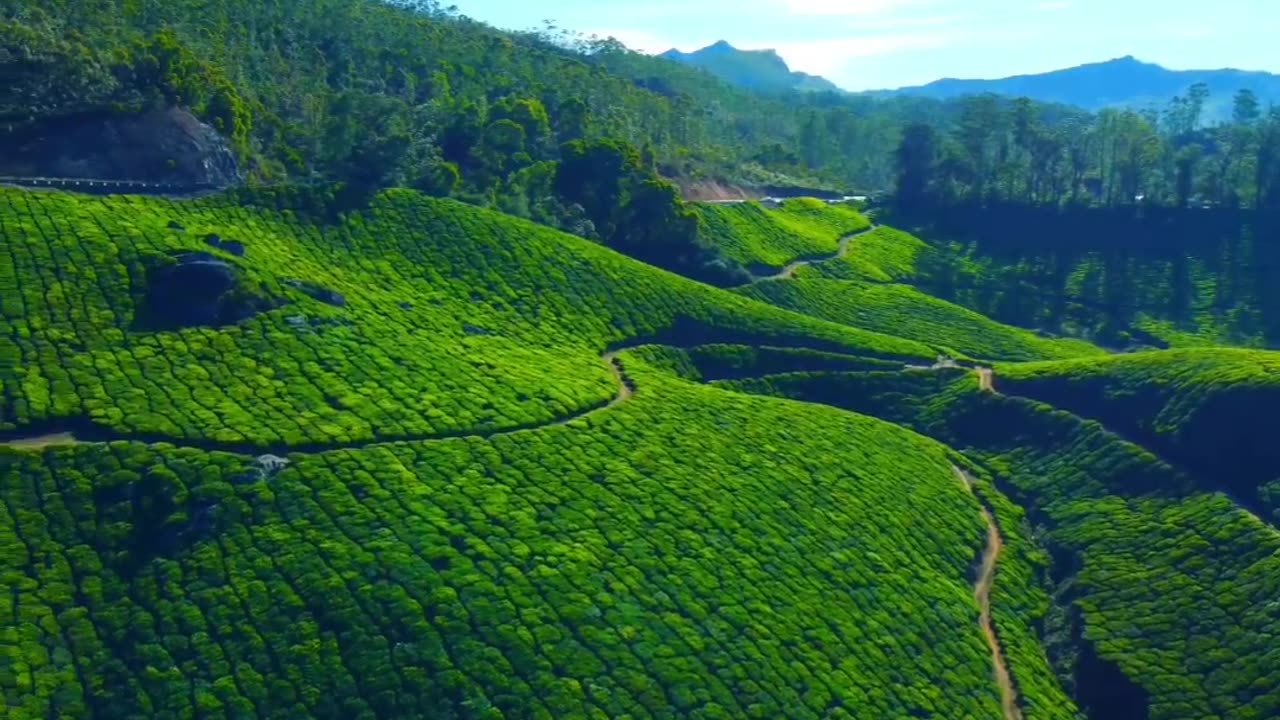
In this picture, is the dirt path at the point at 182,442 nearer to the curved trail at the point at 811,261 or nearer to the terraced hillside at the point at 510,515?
the terraced hillside at the point at 510,515

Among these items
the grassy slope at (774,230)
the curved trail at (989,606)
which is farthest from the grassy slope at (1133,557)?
the grassy slope at (774,230)

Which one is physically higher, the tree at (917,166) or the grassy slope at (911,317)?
the tree at (917,166)

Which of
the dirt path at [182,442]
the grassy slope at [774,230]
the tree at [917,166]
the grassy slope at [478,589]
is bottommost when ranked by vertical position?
the grassy slope at [478,589]

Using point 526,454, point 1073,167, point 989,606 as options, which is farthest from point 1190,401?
point 1073,167

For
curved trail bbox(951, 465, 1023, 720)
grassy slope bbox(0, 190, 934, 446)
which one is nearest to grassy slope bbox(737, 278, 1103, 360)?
grassy slope bbox(0, 190, 934, 446)

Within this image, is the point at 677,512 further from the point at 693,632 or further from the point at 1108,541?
the point at 1108,541

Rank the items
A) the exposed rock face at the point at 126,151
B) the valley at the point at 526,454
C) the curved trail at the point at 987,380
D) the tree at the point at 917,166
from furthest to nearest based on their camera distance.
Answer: the tree at the point at 917,166 < the curved trail at the point at 987,380 < the exposed rock face at the point at 126,151 < the valley at the point at 526,454

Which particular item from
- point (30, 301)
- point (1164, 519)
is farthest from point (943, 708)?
point (30, 301)
